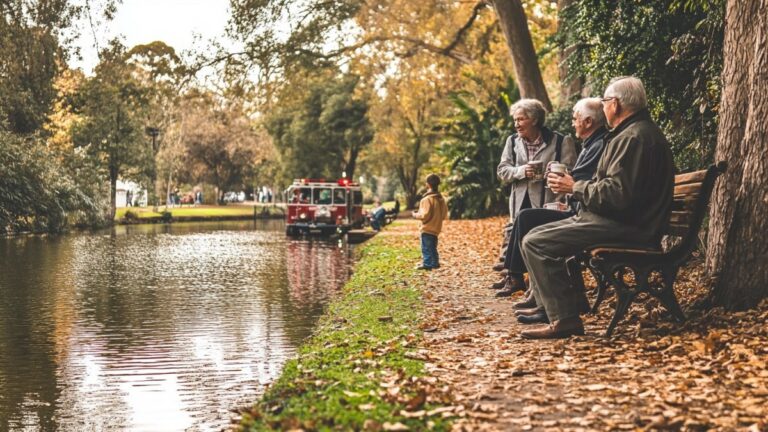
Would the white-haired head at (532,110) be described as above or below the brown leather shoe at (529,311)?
above

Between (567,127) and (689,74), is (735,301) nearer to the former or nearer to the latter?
(689,74)

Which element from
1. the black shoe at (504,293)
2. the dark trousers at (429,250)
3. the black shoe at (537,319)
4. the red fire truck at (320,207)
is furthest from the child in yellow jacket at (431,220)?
the red fire truck at (320,207)

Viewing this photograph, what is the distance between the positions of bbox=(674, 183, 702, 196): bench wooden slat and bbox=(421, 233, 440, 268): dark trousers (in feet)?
24.1

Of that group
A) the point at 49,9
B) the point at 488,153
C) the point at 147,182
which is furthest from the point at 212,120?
the point at 49,9

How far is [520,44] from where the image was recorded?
21.2m

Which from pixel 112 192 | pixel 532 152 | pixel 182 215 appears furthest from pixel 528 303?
pixel 182 215

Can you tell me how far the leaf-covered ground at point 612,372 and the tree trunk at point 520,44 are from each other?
1370 cm

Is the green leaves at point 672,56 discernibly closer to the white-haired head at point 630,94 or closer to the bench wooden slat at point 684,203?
the bench wooden slat at point 684,203

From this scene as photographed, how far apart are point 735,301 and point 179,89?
72.3ft

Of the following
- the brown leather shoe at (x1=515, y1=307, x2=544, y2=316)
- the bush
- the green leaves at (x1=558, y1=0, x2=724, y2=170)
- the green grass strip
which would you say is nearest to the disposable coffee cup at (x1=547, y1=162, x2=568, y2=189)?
the brown leather shoe at (x1=515, y1=307, x2=544, y2=316)

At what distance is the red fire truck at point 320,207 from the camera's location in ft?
119

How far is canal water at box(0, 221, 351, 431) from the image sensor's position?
612 cm

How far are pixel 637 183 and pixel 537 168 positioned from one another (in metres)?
2.70

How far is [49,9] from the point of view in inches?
817
